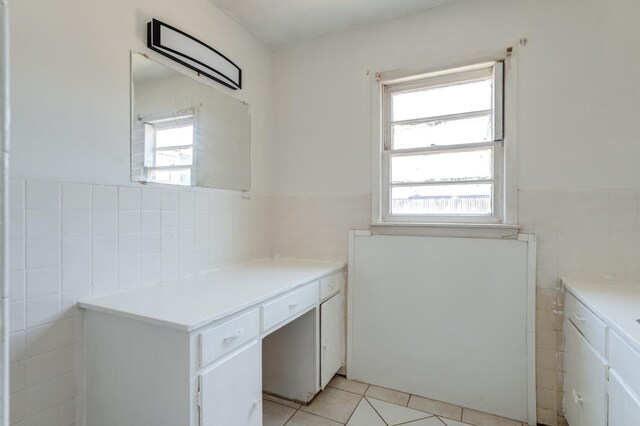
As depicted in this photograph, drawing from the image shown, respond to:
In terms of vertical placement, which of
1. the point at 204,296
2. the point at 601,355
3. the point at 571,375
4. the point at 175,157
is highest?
the point at 175,157

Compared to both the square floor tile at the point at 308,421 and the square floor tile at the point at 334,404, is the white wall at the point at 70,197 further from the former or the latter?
the square floor tile at the point at 334,404

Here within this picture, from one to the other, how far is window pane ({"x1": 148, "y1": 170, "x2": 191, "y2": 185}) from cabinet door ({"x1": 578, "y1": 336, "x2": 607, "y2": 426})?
2.19m

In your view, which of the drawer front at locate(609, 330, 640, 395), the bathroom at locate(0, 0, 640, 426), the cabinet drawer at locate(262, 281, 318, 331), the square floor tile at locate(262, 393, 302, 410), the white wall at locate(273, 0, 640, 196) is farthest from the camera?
the square floor tile at locate(262, 393, 302, 410)

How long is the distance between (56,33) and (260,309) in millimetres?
1445

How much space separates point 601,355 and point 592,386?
0.21 meters

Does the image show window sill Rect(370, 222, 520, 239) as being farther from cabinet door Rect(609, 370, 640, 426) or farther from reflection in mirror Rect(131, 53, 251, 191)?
reflection in mirror Rect(131, 53, 251, 191)

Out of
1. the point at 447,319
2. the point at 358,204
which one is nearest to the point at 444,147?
the point at 358,204

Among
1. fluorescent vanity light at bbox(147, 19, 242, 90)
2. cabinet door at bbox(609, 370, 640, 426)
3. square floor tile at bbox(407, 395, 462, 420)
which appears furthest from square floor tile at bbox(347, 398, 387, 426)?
fluorescent vanity light at bbox(147, 19, 242, 90)

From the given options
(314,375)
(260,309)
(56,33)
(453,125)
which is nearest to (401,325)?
(314,375)

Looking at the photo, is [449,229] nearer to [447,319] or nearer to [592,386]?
[447,319]

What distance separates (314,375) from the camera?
2.06m

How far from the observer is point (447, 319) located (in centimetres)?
212

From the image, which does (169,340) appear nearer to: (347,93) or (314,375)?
(314,375)

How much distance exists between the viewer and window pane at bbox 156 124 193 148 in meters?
1.74
